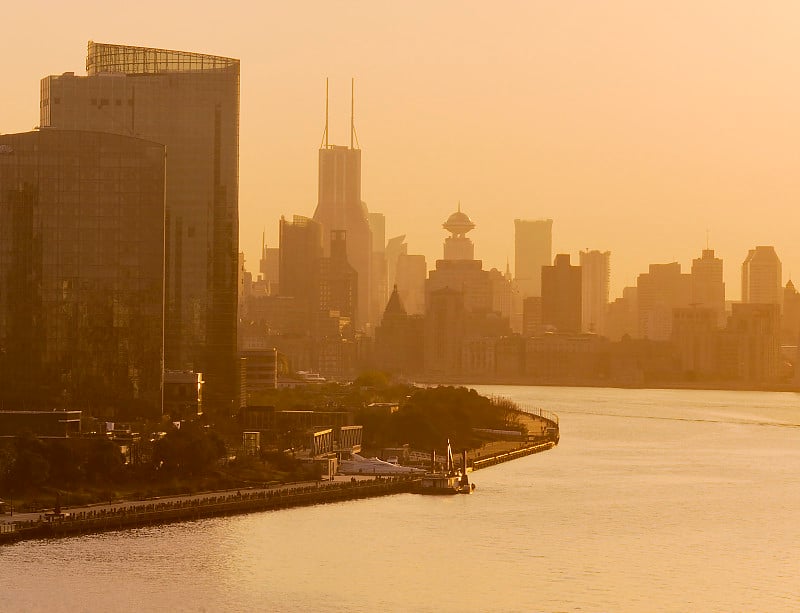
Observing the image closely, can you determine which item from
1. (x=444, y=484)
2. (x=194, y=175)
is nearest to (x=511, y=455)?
(x=444, y=484)

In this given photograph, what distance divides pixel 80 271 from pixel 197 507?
50649mm

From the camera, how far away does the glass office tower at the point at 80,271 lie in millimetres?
155250

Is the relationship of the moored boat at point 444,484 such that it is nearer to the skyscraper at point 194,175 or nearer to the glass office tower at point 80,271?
the glass office tower at point 80,271

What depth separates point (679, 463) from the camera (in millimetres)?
161250

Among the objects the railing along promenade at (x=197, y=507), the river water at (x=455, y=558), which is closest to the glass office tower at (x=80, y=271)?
the railing along promenade at (x=197, y=507)

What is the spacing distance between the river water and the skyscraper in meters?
62.1

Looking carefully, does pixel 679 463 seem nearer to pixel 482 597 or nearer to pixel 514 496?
pixel 514 496

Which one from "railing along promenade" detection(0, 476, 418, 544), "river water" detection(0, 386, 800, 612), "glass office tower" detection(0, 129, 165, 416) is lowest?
"river water" detection(0, 386, 800, 612)

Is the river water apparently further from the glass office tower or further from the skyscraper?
the skyscraper

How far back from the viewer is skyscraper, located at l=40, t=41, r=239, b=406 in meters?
188

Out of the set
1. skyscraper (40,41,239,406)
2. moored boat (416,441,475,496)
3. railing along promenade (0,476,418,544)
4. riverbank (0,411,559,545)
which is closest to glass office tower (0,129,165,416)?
skyscraper (40,41,239,406)

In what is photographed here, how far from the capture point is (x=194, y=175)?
188375 mm

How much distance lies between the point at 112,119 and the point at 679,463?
6833 centimetres

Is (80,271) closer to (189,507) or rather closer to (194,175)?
(194,175)
